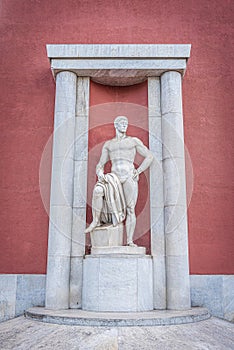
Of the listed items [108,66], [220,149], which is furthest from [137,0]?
[220,149]

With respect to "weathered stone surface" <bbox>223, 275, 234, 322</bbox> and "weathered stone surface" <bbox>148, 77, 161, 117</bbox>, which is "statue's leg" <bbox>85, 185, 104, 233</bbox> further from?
"weathered stone surface" <bbox>223, 275, 234, 322</bbox>

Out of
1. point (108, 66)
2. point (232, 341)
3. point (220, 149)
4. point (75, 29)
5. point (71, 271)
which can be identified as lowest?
point (232, 341)

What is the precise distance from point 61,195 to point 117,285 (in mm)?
1930

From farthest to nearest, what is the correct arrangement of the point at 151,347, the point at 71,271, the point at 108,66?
1. the point at 108,66
2. the point at 71,271
3. the point at 151,347

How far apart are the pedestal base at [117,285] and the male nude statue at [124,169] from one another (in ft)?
1.61

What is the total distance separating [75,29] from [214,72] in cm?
313

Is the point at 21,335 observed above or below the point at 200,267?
below

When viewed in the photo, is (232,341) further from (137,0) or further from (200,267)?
(137,0)

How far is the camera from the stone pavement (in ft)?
14.2

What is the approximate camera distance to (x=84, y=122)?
7.34m

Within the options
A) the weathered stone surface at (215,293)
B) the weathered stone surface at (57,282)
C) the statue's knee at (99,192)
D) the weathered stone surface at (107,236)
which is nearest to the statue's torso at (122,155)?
the statue's knee at (99,192)

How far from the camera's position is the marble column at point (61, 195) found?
6.39 m

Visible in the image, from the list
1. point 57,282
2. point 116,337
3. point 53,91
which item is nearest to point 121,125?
point 53,91

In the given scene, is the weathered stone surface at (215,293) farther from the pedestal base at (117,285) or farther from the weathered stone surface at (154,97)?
the weathered stone surface at (154,97)
